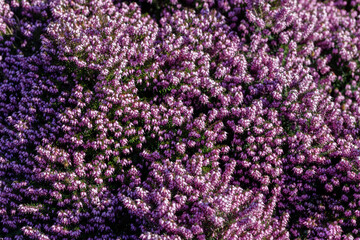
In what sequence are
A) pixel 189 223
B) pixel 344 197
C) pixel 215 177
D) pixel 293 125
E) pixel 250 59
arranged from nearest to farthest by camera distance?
pixel 189 223, pixel 215 177, pixel 344 197, pixel 293 125, pixel 250 59

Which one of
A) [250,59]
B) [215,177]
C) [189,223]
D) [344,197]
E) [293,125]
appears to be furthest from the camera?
[250,59]

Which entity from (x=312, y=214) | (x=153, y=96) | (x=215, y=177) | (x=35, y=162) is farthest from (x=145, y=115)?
(x=312, y=214)

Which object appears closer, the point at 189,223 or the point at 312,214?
the point at 189,223

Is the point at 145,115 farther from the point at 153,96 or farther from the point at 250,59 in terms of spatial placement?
the point at 250,59

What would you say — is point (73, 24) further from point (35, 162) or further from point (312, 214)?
point (312, 214)

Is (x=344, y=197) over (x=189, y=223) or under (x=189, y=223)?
over

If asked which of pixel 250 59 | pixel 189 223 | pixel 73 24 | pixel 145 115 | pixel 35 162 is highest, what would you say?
pixel 250 59

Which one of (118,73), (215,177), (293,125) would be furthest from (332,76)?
(118,73)
